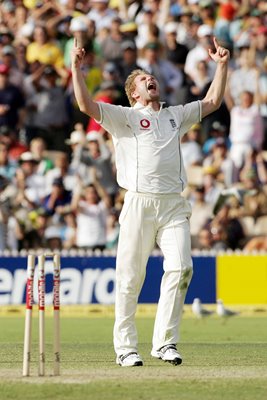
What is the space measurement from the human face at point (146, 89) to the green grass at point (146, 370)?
196 centimetres

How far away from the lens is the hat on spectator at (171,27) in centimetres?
2033

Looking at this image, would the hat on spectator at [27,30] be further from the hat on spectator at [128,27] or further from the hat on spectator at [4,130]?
the hat on spectator at [4,130]

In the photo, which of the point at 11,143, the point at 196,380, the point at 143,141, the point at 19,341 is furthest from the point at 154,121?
the point at 11,143

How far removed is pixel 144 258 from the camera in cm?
932

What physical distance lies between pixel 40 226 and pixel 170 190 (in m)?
8.90

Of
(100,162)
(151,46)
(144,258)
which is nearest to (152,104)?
(144,258)

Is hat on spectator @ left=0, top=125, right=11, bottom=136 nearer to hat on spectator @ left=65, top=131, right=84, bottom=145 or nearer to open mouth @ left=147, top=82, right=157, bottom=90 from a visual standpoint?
hat on spectator @ left=65, top=131, right=84, bottom=145

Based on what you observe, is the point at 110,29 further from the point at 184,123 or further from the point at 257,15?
the point at 184,123

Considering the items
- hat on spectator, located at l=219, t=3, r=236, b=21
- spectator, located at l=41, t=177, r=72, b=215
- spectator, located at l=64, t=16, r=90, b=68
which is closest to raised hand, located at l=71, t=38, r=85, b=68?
spectator, located at l=41, t=177, r=72, b=215

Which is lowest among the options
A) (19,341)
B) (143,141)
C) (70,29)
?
(19,341)

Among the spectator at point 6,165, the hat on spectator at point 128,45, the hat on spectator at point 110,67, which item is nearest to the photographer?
the spectator at point 6,165

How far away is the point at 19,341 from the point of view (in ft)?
40.0

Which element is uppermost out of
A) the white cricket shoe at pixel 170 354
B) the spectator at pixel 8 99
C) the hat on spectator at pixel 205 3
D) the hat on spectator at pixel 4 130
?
the hat on spectator at pixel 205 3

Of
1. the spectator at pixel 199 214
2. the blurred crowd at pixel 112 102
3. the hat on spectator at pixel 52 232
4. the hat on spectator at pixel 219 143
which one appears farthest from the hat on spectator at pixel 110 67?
the hat on spectator at pixel 52 232
